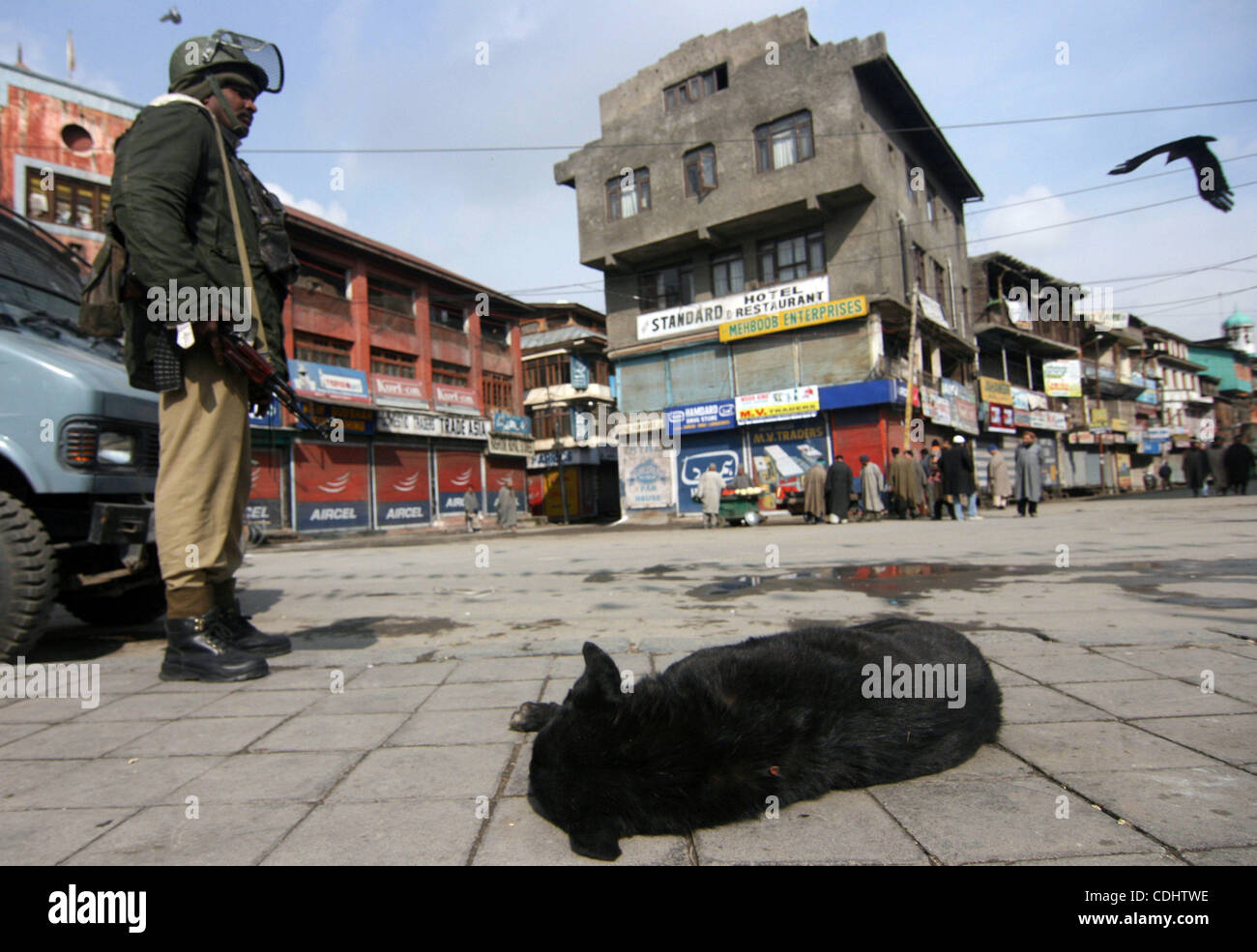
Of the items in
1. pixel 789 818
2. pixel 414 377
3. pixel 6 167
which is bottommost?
pixel 789 818

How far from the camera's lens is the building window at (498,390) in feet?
104

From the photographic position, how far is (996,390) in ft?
94.5

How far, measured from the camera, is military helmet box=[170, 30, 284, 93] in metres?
3.23

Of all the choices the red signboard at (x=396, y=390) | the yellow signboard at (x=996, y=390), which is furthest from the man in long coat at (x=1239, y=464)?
the red signboard at (x=396, y=390)

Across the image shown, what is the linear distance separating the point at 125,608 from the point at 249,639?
1.85 meters

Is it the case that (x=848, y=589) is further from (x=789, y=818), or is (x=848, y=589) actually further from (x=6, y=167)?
(x=6, y=167)

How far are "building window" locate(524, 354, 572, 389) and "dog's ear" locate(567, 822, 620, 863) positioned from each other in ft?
112

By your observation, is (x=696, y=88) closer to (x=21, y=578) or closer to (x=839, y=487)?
(x=839, y=487)

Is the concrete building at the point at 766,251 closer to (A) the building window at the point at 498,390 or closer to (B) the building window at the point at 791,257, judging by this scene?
(B) the building window at the point at 791,257

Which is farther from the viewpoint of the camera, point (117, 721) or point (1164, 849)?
point (117, 721)

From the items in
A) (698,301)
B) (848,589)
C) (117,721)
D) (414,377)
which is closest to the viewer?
(117,721)

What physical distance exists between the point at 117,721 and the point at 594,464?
33.1 meters
